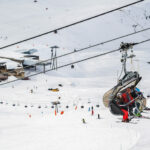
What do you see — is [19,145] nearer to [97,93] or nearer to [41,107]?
[41,107]

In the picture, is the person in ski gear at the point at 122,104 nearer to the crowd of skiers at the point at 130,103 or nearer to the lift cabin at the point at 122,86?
the crowd of skiers at the point at 130,103

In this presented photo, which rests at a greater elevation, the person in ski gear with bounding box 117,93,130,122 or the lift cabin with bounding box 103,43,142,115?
the lift cabin with bounding box 103,43,142,115

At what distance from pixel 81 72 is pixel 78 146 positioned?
41.7 meters

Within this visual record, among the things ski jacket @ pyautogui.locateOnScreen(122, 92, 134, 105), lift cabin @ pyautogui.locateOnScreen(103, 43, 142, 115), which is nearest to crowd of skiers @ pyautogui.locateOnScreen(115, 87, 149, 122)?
ski jacket @ pyautogui.locateOnScreen(122, 92, 134, 105)

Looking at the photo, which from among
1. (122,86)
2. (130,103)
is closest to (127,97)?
(130,103)

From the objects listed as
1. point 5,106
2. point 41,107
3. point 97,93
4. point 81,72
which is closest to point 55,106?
point 41,107

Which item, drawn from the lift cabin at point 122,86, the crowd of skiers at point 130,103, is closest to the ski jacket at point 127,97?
the crowd of skiers at point 130,103

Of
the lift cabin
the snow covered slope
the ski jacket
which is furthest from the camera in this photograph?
the snow covered slope

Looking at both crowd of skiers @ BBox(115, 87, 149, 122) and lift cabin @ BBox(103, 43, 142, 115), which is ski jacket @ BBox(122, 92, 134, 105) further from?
lift cabin @ BBox(103, 43, 142, 115)

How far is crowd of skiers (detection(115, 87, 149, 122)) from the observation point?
8406 millimetres

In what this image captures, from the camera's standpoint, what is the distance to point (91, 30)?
4377 inches

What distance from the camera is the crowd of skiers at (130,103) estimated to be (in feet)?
27.6

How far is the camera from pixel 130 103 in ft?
28.1

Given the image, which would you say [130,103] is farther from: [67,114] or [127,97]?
[67,114]
